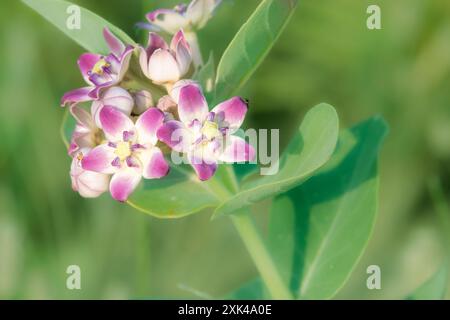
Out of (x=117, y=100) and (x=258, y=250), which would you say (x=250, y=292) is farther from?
(x=117, y=100)

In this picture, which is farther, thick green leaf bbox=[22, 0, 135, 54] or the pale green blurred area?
the pale green blurred area

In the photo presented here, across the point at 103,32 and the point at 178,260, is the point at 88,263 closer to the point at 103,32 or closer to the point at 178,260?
the point at 178,260

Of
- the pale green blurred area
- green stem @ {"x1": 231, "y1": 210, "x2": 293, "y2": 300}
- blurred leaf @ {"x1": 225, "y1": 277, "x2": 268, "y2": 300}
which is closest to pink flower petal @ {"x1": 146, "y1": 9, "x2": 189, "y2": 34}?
green stem @ {"x1": 231, "y1": 210, "x2": 293, "y2": 300}

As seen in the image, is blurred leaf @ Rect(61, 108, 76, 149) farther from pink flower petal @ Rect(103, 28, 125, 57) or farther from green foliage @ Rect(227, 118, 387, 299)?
green foliage @ Rect(227, 118, 387, 299)

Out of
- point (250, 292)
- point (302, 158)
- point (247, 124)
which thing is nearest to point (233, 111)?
point (302, 158)

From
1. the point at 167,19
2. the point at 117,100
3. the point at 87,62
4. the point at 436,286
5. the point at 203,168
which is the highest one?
the point at 167,19
